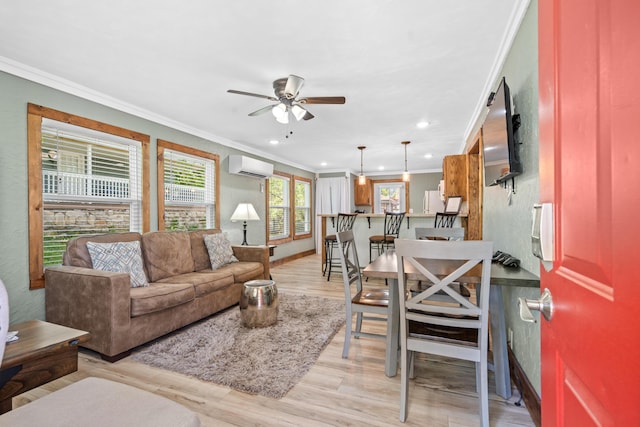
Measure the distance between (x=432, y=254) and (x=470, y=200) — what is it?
324 centimetres

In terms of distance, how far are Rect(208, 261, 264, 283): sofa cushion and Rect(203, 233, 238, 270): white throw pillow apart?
9cm

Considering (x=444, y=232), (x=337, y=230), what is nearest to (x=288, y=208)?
(x=337, y=230)

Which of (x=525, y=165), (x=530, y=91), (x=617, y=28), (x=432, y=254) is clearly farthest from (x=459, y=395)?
(x=617, y=28)

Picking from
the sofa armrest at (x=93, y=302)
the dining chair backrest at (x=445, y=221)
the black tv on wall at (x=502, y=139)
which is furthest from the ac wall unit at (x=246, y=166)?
the black tv on wall at (x=502, y=139)

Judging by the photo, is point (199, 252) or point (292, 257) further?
point (292, 257)

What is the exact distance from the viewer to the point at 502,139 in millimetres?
1963

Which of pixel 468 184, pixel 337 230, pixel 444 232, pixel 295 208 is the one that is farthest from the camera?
pixel 295 208

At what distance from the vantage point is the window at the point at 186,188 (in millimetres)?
4012

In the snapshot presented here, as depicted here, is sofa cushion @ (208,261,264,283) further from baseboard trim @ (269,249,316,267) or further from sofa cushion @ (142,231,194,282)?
baseboard trim @ (269,249,316,267)

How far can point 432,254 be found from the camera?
154 cm

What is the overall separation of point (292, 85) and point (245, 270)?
233 centimetres

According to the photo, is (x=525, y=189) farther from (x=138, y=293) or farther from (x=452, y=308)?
(x=138, y=293)

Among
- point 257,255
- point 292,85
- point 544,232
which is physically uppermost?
point 292,85

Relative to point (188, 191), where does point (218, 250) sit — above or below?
below
